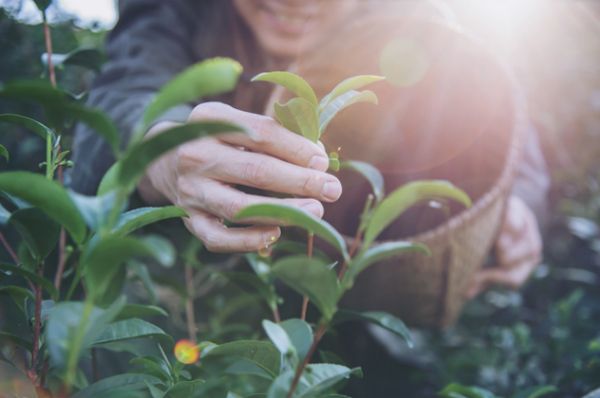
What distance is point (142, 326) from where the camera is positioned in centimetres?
51

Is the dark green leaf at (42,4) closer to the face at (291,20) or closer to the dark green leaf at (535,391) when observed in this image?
the dark green leaf at (535,391)

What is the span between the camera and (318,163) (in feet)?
1.84

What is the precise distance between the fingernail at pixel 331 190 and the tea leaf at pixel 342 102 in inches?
2.5

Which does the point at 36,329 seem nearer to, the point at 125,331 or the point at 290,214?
the point at 125,331

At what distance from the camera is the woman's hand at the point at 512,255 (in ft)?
5.29

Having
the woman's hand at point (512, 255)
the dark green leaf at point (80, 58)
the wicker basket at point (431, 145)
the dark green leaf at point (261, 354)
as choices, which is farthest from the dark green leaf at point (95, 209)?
the woman's hand at point (512, 255)

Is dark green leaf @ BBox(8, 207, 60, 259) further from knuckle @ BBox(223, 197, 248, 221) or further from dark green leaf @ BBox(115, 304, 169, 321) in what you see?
knuckle @ BBox(223, 197, 248, 221)

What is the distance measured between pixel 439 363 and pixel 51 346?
4.21 feet

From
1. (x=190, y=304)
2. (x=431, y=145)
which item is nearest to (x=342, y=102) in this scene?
(x=190, y=304)

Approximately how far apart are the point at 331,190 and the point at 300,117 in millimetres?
85

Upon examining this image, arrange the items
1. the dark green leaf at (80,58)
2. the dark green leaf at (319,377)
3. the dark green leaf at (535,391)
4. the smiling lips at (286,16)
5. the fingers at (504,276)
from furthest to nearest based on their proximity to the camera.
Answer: the fingers at (504,276)
the smiling lips at (286,16)
the dark green leaf at (80,58)
the dark green leaf at (535,391)
the dark green leaf at (319,377)

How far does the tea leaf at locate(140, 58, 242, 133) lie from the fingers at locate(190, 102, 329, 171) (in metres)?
0.22

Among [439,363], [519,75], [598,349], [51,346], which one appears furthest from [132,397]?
[519,75]

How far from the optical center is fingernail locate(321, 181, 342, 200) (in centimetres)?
56
